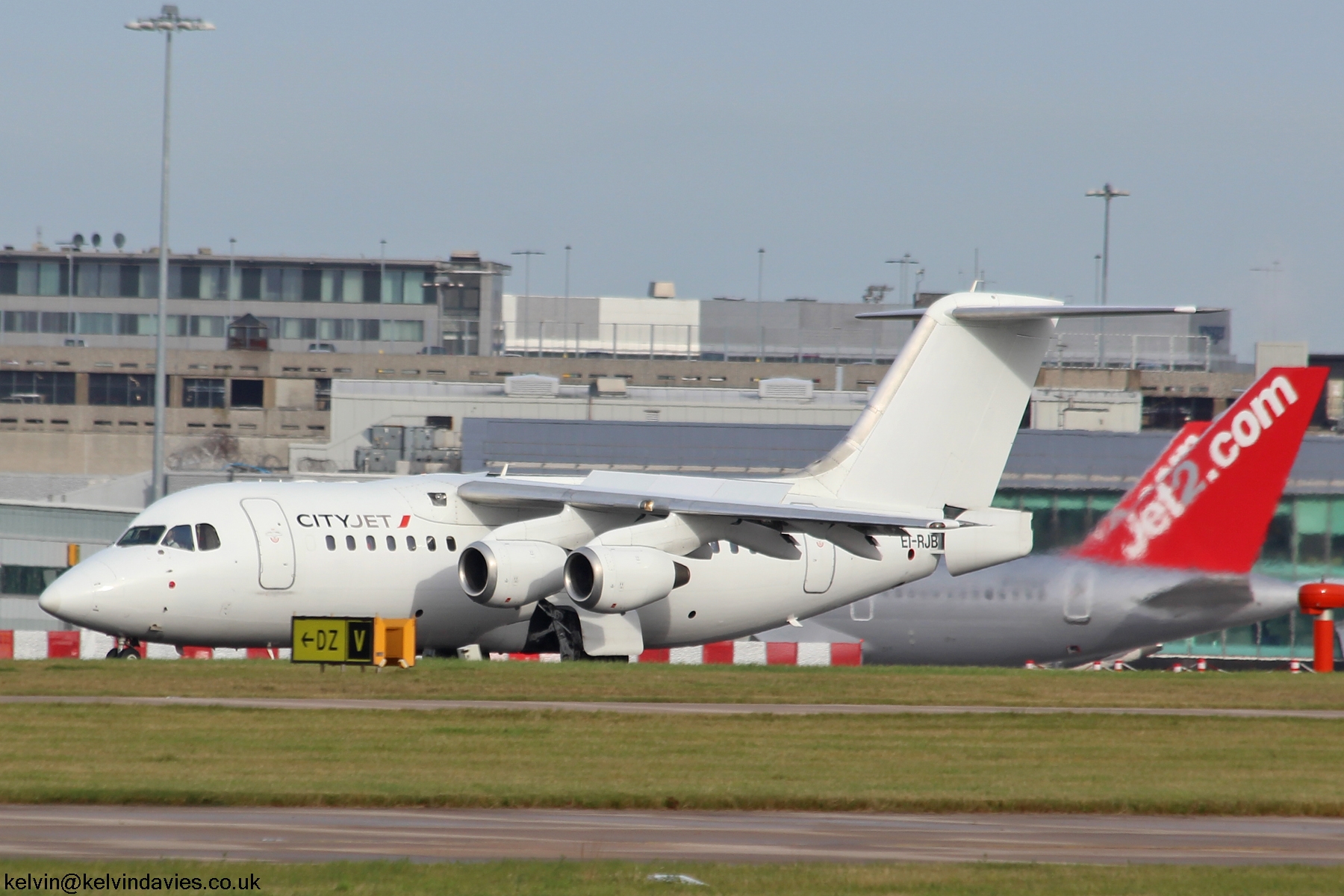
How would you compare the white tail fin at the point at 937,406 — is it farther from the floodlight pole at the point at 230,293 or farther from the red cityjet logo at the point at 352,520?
the floodlight pole at the point at 230,293

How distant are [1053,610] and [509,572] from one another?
45.0 feet

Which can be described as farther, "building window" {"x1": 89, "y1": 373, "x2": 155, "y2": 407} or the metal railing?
"building window" {"x1": 89, "y1": 373, "x2": 155, "y2": 407}

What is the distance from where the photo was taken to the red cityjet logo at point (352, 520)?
95.5ft

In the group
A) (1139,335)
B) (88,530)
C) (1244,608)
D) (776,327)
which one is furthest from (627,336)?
(1244,608)

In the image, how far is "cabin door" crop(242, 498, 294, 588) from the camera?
28469 mm

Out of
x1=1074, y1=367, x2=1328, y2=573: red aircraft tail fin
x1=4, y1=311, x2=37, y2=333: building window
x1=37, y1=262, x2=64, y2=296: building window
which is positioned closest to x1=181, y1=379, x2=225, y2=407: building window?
x1=4, y1=311, x2=37, y2=333: building window

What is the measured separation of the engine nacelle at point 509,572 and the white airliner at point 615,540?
0.12 feet

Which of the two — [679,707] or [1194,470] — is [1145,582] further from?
[679,707]

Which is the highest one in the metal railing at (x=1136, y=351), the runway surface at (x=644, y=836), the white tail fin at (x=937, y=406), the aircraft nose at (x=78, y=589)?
the metal railing at (x=1136, y=351)

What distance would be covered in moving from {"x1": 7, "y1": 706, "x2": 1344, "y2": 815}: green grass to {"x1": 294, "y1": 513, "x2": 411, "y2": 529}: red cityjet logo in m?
7.39

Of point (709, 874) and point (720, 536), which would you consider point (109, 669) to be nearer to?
point (720, 536)

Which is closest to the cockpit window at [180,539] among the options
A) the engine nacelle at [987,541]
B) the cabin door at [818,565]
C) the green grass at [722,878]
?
the cabin door at [818,565]

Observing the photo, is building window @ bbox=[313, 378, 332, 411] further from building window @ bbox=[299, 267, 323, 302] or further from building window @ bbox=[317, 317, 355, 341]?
building window @ bbox=[299, 267, 323, 302]

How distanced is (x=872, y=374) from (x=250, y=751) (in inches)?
Result: 3062
